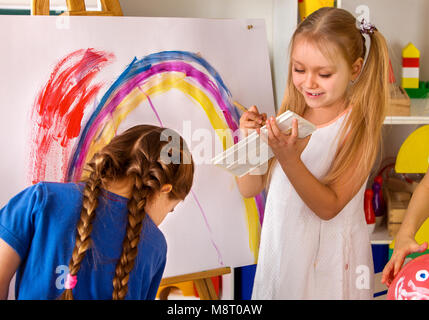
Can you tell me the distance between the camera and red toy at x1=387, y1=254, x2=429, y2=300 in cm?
66

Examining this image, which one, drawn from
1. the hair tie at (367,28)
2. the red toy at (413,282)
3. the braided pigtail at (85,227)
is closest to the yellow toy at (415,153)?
the hair tie at (367,28)

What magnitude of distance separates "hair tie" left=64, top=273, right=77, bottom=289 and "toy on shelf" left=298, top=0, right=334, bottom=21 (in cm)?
69

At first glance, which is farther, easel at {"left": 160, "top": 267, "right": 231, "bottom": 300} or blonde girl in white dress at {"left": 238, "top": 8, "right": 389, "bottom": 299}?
easel at {"left": 160, "top": 267, "right": 231, "bottom": 300}

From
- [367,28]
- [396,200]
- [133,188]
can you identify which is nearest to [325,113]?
[367,28]

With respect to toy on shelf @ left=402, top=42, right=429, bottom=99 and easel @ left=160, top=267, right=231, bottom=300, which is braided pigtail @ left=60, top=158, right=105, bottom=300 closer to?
easel @ left=160, top=267, right=231, bottom=300

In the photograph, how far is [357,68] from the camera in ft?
2.91

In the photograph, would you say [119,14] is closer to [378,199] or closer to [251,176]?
[251,176]

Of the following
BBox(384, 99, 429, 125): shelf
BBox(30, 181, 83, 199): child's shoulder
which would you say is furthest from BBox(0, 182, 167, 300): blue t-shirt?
BBox(384, 99, 429, 125): shelf

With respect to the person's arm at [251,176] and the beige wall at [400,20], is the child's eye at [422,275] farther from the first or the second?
the beige wall at [400,20]

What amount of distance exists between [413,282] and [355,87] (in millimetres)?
390

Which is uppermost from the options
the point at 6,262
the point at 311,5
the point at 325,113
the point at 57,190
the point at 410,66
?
the point at 311,5

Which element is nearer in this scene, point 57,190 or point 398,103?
point 57,190

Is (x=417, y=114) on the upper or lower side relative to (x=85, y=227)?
upper

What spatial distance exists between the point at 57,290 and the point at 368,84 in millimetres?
678
